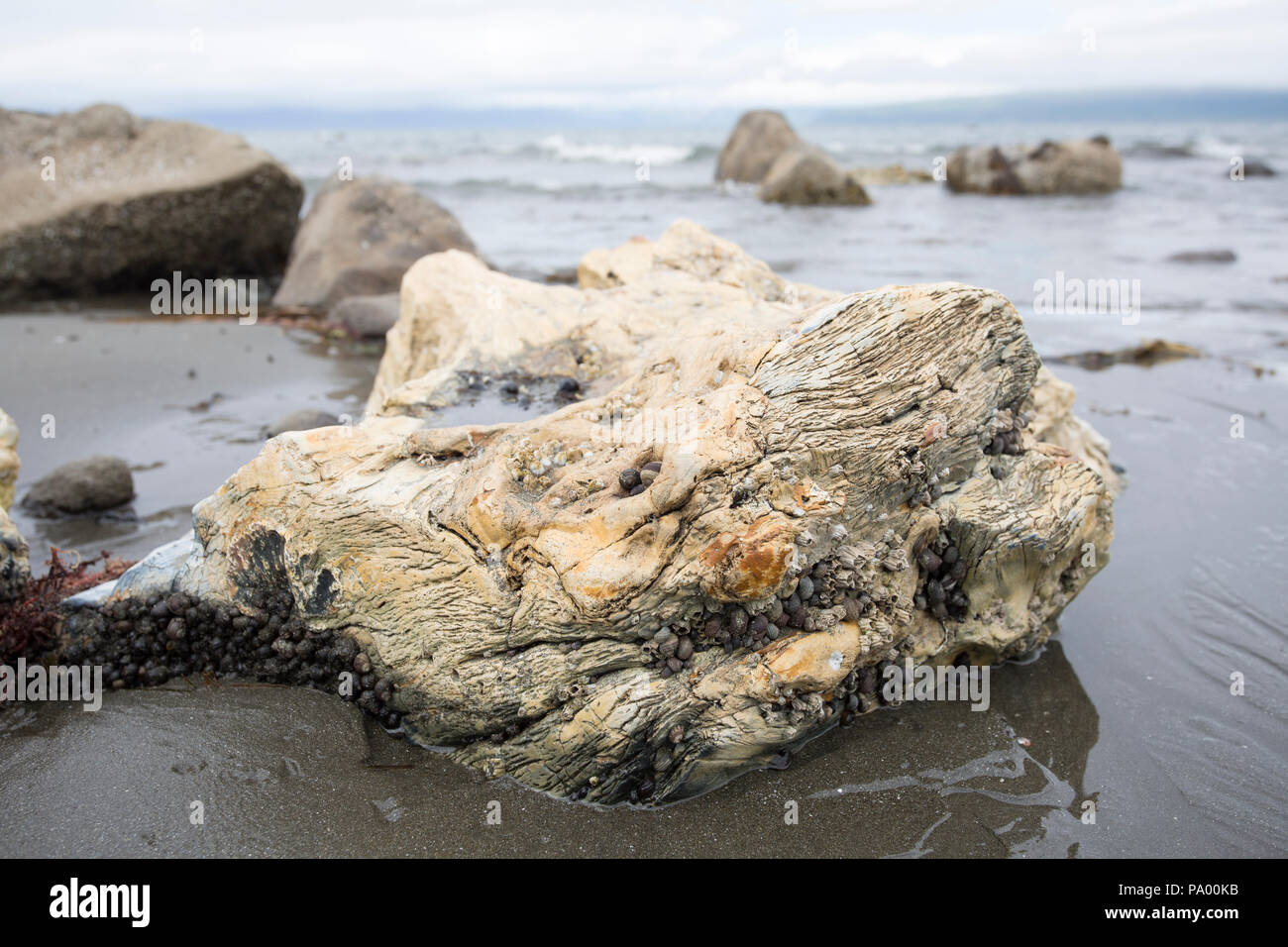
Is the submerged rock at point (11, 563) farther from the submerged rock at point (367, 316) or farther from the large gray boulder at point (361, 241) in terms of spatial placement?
the large gray boulder at point (361, 241)

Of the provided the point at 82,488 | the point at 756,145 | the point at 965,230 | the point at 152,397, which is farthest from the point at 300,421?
the point at 756,145

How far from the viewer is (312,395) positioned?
10.1 metres

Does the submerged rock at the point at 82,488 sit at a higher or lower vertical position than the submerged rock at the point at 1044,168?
lower

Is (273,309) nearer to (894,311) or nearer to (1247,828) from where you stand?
(894,311)

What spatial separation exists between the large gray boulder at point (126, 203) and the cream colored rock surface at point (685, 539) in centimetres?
1142

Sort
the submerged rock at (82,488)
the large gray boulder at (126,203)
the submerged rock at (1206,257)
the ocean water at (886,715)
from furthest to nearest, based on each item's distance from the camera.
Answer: the submerged rock at (1206,257) < the large gray boulder at (126,203) < the submerged rock at (82,488) < the ocean water at (886,715)

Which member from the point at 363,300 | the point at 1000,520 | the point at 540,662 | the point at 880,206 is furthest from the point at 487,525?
the point at 880,206

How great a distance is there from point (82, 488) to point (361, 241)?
8271 mm

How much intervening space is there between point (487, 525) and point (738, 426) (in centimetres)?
128

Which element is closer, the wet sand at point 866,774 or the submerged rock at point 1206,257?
the wet sand at point 866,774

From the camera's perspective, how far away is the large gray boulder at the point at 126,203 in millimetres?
13750

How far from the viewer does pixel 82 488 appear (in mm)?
6988

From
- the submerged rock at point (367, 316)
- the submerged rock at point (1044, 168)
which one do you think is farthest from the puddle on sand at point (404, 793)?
the submerged rock at point (1044, 168)

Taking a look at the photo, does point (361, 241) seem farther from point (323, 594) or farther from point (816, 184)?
point (816, 184)
